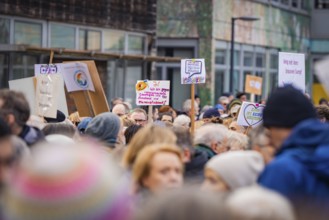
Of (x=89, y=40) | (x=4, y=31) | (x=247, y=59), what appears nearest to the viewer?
(x=4, y=31)

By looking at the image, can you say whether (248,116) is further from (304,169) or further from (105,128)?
(304,169)

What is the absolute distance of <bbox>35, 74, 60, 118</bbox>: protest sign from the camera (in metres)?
10.6

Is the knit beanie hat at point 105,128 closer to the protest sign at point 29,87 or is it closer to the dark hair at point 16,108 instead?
the dark hair at point 16,108

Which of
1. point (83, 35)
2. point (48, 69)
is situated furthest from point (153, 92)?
point (83, 35)

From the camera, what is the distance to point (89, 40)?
960 inches

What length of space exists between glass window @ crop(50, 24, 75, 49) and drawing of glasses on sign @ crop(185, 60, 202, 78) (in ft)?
27.2

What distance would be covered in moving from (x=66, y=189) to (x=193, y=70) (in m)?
12.1

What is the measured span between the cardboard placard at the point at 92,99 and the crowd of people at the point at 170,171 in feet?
13.6

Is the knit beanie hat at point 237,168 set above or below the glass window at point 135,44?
below

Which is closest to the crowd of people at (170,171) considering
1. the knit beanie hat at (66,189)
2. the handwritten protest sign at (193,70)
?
the knit beanie hat at (66,189)

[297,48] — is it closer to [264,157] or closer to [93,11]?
[93,11]

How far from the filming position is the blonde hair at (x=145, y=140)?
566 cm

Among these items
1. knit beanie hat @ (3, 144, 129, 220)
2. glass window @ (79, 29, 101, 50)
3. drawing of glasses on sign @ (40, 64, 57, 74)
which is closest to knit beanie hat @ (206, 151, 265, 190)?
knit beanie hat @ (3, 144, 129, 220)

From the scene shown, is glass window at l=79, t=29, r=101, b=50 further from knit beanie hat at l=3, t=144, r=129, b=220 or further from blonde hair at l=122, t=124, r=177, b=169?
knit beanie hat at l=3, t=144, r=129, b=220
